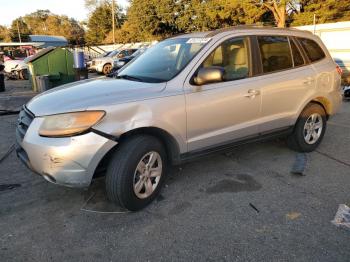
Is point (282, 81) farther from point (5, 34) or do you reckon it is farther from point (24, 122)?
point (5, 34)

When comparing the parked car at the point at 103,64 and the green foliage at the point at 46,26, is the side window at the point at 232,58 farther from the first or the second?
the green foliage at the point at 46,26

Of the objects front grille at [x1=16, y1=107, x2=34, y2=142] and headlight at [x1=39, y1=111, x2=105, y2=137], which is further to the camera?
front grille at [x1=16, y1=107, x2=34, y2=142]

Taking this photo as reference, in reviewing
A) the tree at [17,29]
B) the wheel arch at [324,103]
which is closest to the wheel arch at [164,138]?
the wheel arch at [324,103]

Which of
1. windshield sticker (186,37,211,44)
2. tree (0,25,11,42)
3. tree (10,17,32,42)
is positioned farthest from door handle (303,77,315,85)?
tree (0,25,11,42)

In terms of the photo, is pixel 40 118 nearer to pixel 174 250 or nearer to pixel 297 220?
pixel 174 250

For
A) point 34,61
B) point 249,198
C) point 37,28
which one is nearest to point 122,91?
point 249,198

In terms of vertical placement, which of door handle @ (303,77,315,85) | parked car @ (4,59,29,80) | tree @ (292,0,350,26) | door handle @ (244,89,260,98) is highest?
tree @ (292,0,350,26)

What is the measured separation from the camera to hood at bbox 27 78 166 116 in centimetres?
303

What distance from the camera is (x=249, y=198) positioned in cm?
358

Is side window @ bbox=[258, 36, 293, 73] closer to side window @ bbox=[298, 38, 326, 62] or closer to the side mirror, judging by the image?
side window @ bbox=[298, 38, 326, 62]

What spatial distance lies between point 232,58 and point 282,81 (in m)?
0.81

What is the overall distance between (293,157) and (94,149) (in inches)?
120

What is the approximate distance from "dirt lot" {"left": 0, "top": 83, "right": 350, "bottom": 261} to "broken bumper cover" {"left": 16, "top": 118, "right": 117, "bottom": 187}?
0.49 meters

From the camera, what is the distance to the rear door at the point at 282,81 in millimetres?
4176
